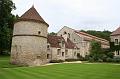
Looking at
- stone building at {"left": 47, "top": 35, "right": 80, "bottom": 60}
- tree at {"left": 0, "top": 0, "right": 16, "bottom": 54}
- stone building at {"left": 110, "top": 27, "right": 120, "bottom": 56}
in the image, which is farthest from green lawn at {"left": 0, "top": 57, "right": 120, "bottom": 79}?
tree at {"left": 0, "top": 0, "right": 16, "bottom": 54}

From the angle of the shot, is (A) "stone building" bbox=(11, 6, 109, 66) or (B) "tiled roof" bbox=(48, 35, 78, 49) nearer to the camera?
(A) "stone building" bbox=(11, 6, 109, 66)

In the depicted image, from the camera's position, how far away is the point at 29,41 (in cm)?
3297

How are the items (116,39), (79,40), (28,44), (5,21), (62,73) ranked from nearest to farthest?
(62,73), (28,44), (116,39), (5,21), (79,40)

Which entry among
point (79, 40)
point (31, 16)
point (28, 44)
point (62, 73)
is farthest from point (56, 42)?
point (62, 73)

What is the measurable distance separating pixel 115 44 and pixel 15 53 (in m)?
24.1

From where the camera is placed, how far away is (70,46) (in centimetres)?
4875

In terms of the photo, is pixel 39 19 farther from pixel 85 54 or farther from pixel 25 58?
pixel 85 54

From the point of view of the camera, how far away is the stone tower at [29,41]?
107ft

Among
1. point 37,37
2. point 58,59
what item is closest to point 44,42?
point 37,37

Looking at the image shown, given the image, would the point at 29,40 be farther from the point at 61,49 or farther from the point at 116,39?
the point at 116,39

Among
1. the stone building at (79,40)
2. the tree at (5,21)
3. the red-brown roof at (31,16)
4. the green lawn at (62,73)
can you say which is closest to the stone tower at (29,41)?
the red-brown roof at (31,16)

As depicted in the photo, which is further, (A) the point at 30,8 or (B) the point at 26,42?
(A) the point at 30,8

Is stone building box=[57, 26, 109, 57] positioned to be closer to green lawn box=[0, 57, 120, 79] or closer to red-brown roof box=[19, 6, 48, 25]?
red-brown roof box=[19, 6, 48, 25]

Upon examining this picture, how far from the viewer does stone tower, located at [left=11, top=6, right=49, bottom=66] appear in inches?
1288
